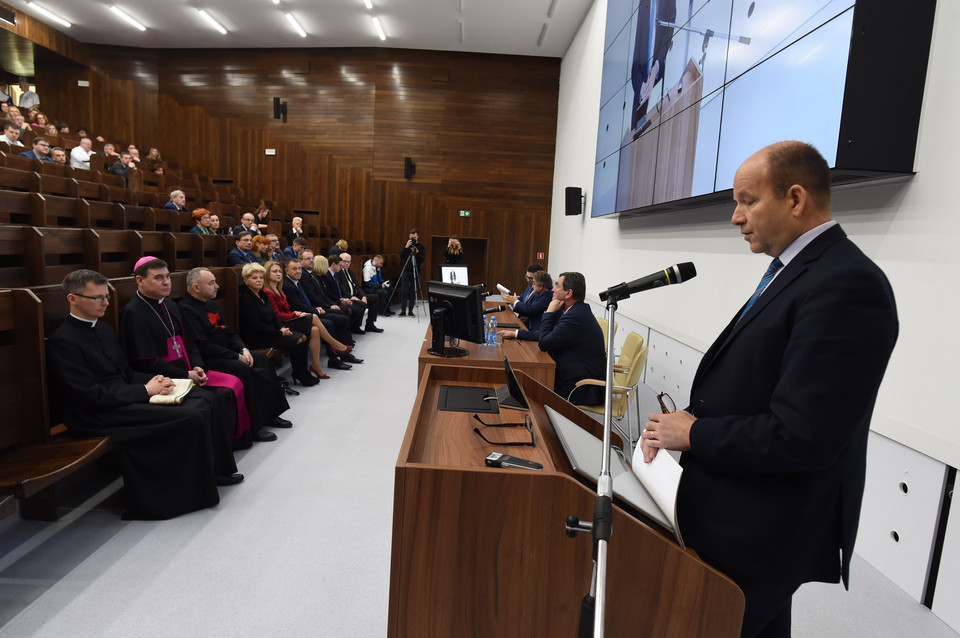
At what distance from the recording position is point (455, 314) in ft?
10.3

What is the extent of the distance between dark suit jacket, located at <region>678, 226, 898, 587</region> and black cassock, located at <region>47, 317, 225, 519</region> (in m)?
2.34

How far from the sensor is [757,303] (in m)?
1.07

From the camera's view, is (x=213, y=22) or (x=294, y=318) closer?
(x=294, y=318)

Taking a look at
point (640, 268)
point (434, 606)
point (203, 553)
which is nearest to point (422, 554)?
point (434, 606)

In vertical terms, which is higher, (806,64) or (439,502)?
(806,64)

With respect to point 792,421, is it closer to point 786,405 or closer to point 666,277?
point 786,405

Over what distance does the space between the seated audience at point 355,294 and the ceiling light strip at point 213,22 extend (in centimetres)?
631

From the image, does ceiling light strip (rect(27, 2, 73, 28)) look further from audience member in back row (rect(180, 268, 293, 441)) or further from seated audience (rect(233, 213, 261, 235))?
audience member in back row (rect(180, 268, 293, 441))

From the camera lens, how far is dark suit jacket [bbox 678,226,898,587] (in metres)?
0.90

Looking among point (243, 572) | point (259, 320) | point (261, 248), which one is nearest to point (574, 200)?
point (261, 248)

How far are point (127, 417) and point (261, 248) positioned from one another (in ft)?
12.7

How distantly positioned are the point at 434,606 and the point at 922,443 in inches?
75.9

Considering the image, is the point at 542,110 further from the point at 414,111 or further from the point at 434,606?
the point at 434,606

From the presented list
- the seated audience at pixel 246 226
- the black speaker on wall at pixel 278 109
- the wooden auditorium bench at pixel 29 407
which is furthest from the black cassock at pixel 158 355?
the black speaker on wall at pixel 278 109
